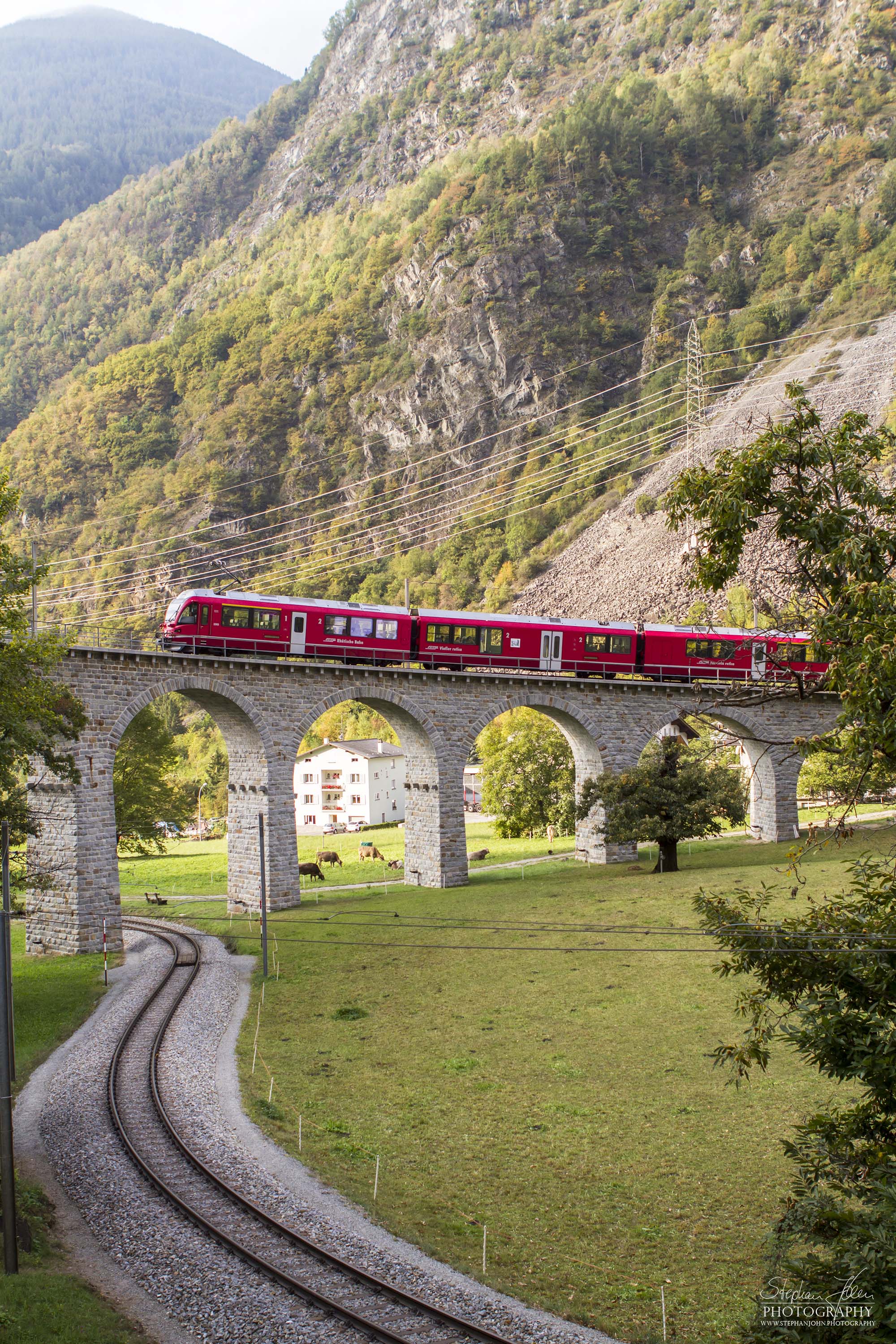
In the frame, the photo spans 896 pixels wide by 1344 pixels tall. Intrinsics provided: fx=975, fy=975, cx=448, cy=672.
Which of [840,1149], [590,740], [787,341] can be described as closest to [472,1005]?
[840,1149]

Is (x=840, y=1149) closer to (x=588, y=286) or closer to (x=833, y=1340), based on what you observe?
(x=833, y=1340)

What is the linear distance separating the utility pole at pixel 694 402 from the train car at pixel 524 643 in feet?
178

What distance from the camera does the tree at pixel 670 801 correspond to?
39156 millimetres

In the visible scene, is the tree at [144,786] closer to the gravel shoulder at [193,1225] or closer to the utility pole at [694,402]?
the gravel shoulder at [193,1225]

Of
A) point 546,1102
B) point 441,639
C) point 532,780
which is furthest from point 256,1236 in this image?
point 532,780

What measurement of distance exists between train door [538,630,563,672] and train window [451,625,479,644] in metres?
3.11

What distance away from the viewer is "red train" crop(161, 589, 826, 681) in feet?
123

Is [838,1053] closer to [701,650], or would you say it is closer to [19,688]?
[19,688]

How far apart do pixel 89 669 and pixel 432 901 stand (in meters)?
15.8

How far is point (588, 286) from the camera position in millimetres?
139375

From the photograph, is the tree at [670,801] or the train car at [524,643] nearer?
the tree at [670,801]

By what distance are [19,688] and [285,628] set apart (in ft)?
50.3

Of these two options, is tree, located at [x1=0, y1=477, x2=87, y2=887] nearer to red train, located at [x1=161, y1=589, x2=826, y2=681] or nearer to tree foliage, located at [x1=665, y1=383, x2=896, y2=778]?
red train, located at [x1=161, y1=589, x2=826, y2=681]

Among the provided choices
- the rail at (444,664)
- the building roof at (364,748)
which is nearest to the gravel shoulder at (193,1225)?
the rail at (444,664)
